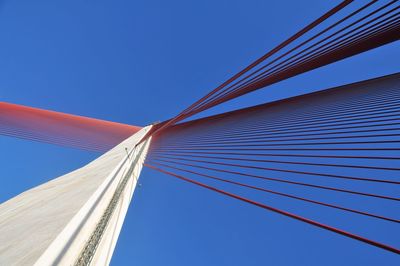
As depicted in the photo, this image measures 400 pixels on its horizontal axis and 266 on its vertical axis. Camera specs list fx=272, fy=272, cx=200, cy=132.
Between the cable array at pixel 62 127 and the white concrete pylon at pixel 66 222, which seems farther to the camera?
the cable array at pixel 62 127

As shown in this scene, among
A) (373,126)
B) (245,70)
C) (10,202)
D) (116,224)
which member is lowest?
(116,224)

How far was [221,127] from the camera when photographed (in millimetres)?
4395

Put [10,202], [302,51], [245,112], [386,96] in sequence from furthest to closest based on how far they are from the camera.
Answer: [245,112] → [386,96] → [302,51] → [10,202]

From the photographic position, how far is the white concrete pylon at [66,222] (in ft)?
4.21

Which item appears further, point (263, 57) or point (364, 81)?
point (364, 81)

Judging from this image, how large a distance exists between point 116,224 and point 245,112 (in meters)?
3.18

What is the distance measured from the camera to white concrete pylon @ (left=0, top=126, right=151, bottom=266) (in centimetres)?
128

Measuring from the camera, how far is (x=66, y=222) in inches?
55.9

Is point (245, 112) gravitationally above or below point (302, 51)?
below

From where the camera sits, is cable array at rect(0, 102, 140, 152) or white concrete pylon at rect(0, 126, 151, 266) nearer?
white concrete pylon at rect(0, 126, 151, 266)

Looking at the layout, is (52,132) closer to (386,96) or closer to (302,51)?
(302,51)

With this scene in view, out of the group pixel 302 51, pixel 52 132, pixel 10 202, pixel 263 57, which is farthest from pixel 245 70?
pixel 52 132

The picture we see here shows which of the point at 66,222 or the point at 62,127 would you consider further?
the point at 62,127

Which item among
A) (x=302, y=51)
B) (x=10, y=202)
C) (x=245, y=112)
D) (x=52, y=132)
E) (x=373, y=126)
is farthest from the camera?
(x=52, y=132)
